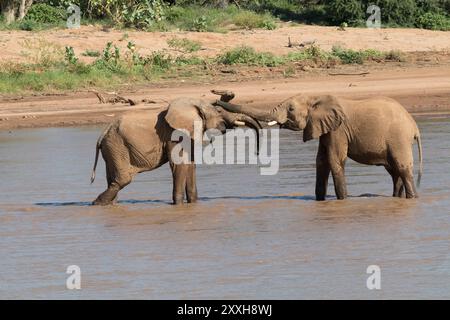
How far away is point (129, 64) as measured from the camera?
86.3ft

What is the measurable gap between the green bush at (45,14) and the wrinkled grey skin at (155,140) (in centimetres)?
1782

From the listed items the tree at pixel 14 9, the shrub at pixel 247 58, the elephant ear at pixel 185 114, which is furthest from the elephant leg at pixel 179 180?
the tree at pixel 14 9

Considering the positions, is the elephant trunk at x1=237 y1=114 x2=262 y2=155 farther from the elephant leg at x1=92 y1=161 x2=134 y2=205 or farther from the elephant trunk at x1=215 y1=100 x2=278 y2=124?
the elephant leg at x1=92 y1=161 x2=134 y2=205

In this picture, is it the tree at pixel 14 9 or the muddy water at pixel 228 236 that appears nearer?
the muddy water at pixel 228 236

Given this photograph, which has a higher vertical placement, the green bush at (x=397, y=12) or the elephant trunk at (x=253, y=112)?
the elephant trunk at (x=253, y=112)

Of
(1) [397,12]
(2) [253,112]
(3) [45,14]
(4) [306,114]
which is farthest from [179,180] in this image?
(1) [397,12]

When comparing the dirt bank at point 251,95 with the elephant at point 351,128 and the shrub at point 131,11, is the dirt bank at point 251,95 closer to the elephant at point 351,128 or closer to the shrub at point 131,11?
the shrub at point 131,11

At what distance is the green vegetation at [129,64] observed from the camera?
25172mm

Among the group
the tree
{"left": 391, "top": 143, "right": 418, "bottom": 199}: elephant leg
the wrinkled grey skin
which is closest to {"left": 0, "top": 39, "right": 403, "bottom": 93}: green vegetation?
the tree

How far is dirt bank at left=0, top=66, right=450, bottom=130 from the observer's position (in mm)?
22594

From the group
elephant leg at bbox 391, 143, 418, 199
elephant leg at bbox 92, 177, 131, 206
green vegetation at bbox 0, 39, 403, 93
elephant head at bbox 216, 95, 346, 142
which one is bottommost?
green vegetation at bbox 0, 39, 403, 93

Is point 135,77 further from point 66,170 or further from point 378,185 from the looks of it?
point 378,185

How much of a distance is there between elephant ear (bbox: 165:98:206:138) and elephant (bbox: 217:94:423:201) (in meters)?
0.25
